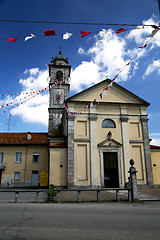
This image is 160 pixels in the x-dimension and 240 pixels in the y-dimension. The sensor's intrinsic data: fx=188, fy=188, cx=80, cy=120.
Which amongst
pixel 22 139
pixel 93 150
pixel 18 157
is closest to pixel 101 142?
pixel 93 150

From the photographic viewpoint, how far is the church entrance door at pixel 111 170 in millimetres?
17922

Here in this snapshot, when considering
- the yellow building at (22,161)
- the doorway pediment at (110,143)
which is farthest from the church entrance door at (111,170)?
the yellow building at (22,161)

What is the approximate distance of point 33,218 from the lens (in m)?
6.14

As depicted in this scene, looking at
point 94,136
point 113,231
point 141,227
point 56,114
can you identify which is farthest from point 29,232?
point 56,114

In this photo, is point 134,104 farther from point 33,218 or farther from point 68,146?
point 33,218

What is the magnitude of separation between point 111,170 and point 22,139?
1411 centimetres

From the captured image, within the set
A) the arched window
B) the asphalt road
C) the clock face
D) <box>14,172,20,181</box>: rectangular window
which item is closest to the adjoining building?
the arched window

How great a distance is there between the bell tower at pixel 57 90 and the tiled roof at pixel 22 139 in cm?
181

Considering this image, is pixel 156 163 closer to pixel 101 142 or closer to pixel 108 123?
pixel 101 142

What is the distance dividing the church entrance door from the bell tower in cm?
1071

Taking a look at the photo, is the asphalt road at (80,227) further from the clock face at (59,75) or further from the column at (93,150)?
the clock face at (59,75)

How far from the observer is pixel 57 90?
2930 centimetres

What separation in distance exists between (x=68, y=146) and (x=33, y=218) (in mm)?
11813

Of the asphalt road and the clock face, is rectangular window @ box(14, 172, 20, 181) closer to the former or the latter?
the clock face
